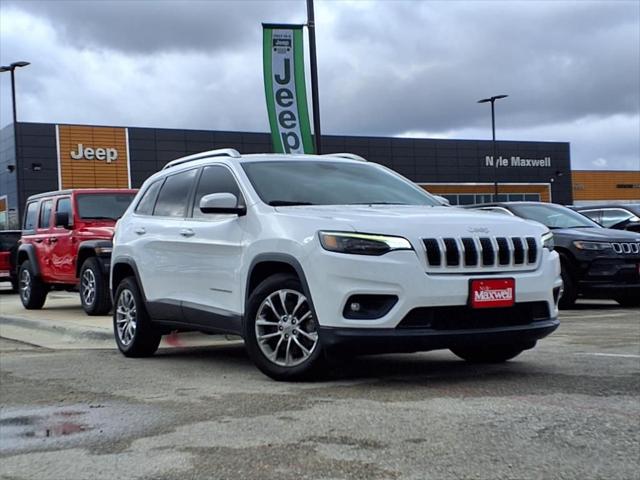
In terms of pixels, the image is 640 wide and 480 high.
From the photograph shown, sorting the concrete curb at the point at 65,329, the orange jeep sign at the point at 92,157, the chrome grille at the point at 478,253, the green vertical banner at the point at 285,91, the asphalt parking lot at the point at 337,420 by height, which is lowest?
the asphalt parking lot at the point at 337,420

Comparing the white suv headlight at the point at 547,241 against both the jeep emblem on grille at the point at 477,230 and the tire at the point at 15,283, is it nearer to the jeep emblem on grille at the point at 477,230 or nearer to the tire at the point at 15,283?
the jeep emblem on grille at the point at 477,230

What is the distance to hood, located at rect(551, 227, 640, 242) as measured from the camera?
37.1 feet

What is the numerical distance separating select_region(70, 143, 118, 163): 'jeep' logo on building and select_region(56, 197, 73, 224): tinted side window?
40.9 m

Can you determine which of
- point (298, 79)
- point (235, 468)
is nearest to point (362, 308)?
point (235, 468)

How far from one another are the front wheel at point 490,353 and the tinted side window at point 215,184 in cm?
205

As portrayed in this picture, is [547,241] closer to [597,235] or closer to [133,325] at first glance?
[133,325]

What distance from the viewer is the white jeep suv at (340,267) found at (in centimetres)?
538

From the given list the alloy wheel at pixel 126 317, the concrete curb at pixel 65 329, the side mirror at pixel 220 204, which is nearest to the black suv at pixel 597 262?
the concrete curb at pixel 65 329

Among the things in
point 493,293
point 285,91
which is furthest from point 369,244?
point 285,91

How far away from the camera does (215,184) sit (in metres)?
6.84

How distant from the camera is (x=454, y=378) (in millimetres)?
5848

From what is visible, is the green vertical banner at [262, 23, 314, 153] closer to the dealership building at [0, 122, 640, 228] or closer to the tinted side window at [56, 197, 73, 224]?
the tinted side window at [56, 197, 73, 224]

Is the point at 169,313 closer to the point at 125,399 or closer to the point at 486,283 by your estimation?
the point at 125,399

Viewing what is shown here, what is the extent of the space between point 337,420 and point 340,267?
113 cm
